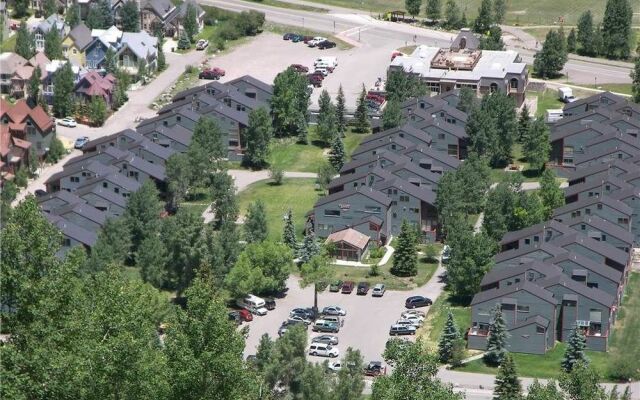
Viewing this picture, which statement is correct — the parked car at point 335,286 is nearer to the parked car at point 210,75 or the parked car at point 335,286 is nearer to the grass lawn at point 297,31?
the parked car at point 210,75

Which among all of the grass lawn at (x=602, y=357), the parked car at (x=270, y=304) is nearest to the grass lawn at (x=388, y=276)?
the parked car at (x=270, y=304)

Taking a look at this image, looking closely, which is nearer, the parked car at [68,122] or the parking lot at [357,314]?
the parking lot at [357,314]

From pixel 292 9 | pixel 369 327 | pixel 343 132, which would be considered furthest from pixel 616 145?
pixel 292 9

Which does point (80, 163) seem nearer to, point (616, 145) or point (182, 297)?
point (182, 297)

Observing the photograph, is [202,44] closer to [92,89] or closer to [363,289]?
[92,89]

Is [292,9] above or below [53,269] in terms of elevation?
below

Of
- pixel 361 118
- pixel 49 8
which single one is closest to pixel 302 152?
pixel 361 118

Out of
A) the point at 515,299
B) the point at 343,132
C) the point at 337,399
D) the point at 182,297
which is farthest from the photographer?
the point at 343,132
